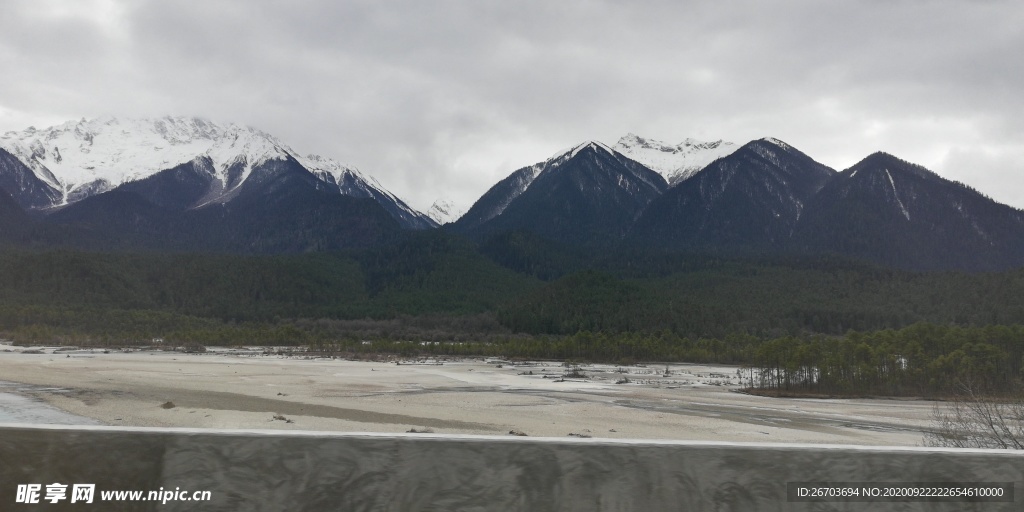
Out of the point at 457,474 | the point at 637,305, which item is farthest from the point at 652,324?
the point at 457,474

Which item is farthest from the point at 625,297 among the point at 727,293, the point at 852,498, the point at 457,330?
the point at 852,498

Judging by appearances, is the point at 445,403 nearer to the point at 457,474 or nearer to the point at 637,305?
the point at 457,474

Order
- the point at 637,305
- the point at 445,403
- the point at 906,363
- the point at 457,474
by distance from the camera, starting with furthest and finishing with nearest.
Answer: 1. the point at 637,305
2. the point at 906,363
3. the point at 445,403
4. the point at 457,474

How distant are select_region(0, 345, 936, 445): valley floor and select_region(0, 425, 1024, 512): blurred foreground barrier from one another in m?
14.8

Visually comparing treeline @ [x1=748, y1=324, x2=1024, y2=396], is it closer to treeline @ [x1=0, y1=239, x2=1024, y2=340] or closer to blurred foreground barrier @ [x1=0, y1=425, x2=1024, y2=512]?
treeline @ [x1=0, y1=239, x2=1024, y2=340]

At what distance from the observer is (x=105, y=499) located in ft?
14.4

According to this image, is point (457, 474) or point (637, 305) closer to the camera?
point (457, 474)

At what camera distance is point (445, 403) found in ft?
151

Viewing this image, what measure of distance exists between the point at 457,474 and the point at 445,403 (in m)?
42.5

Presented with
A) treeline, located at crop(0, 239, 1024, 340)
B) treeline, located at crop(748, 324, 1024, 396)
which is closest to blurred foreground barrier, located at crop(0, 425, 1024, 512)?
treeline, located at crop(748, 324, 1024, 396)

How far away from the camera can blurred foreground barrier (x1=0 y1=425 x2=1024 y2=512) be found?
4402 millimetres

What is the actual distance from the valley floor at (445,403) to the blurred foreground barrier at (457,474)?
1480 cm

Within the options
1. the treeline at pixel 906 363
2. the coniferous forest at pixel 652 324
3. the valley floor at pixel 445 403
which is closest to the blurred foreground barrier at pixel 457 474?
the valley floor at pixel 445 403

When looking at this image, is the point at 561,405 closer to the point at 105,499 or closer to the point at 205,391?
the point at 205,391
